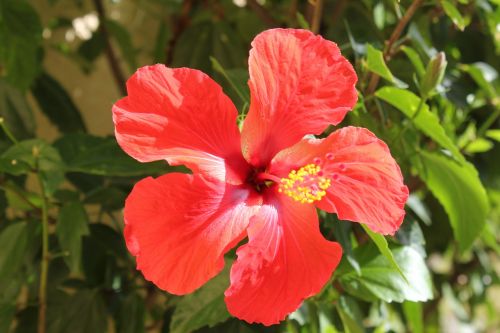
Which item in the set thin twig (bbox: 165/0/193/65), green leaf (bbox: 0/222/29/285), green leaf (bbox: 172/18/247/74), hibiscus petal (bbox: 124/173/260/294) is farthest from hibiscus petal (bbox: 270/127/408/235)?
thin twig (bbox: 165/0/193/65)

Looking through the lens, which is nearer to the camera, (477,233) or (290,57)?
(290,57)

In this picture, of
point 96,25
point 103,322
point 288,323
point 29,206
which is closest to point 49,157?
point 29,206

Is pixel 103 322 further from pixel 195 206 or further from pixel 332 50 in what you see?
pixel 332 50

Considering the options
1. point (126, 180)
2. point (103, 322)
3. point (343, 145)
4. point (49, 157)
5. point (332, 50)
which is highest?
point (332, 50)

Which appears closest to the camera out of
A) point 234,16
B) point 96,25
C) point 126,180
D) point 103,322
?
point 103,322

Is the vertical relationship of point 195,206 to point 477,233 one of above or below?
above

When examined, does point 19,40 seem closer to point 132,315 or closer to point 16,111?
A: point 16,111

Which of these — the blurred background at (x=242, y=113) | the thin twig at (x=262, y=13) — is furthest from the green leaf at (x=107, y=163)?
the thin twig at (x=262, y=13)
